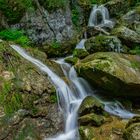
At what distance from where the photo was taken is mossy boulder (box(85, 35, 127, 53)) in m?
11.4

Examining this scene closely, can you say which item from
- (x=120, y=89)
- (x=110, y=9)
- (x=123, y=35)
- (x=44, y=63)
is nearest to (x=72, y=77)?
(x=44, y=63)

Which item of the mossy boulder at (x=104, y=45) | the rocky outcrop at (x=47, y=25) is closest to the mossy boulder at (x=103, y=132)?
the mossy boulder at (x=104, y=45)

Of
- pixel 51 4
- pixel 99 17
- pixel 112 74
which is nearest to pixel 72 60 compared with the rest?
pixel 112 74

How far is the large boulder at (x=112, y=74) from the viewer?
858cm

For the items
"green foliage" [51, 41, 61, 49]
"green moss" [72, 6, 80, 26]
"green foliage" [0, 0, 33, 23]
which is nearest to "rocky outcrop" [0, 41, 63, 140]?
"green foliage" [0, 0, 33, 23]

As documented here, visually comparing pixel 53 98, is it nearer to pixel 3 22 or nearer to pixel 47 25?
pixel 3 22

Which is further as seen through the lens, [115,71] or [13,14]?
[13,14]

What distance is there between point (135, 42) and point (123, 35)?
1.68 feet

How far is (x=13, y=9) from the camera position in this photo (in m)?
11.9

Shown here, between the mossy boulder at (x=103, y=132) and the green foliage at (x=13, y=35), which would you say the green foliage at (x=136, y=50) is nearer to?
the green foliage at (x=13, y=35)

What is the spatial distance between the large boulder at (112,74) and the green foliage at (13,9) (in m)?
3.77

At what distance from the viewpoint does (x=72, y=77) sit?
31.3ft

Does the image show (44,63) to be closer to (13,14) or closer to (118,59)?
(118,59)

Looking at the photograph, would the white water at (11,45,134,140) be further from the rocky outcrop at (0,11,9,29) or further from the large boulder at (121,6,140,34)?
the large boulder at (121,6,140,34)
